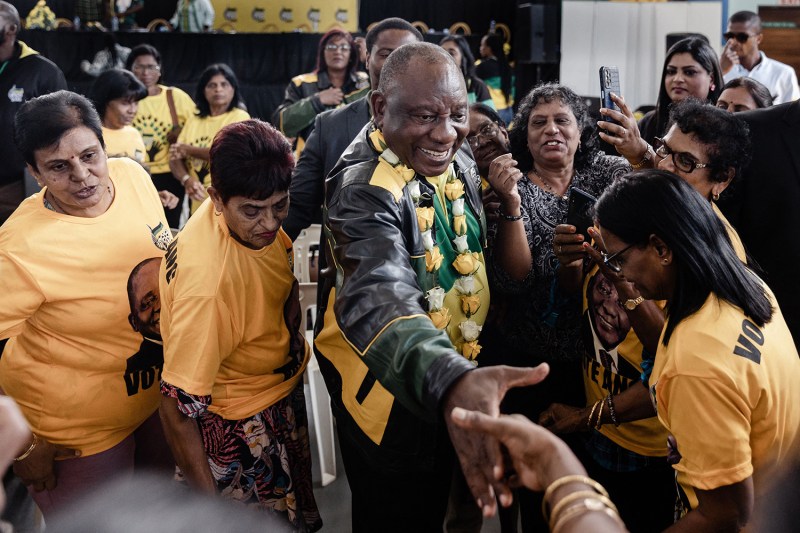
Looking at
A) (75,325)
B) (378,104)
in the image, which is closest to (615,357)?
(378,104)

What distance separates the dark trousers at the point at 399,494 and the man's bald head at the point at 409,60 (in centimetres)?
96

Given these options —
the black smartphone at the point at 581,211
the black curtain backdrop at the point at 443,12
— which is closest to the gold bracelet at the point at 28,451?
the black smartphone at the point at 581,211

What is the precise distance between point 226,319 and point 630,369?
3.73 feet

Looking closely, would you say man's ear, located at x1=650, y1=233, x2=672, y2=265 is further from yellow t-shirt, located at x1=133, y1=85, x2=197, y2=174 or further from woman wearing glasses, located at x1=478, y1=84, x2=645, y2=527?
yellow t-shirt, located at x1=133, y1=85, x2=197, y2=174

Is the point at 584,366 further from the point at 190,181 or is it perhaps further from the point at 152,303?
the point at 190,181

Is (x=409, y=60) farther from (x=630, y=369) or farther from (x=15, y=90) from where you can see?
(x=15, y=90)

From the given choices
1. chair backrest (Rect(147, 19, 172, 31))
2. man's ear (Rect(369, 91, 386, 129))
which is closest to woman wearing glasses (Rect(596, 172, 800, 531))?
man's ear (Rect(369, 91, 386, 129))

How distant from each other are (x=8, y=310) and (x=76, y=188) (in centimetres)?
39

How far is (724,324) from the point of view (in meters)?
1.55

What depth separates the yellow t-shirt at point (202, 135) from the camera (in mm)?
5469

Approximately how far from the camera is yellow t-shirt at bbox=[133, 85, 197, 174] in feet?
18.9

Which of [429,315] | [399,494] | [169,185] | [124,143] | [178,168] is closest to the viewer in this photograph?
[429,315]

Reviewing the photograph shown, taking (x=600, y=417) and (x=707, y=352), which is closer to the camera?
(x=707, y=352)

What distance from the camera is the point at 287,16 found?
37.0 feet
